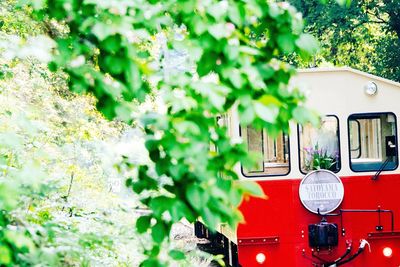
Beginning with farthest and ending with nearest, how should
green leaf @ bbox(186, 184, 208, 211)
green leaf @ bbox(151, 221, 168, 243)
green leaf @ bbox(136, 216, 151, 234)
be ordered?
green leaf @ bbox(136, 216, 151, 234)
green leaf @ bbox(151, 221, 168, 243)
green leaf @ bbox(186, 184, 208, 211)

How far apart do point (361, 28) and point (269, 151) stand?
13187 mm

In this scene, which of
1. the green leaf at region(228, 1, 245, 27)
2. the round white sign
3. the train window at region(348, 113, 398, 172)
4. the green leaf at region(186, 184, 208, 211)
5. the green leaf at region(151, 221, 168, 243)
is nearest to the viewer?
the green leaf at region(186, 184, 208, 211)

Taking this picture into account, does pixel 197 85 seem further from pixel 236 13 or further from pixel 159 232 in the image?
pixel 159 232

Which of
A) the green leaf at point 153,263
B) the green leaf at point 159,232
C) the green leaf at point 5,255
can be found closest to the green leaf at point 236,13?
the green leaf at point 159,232

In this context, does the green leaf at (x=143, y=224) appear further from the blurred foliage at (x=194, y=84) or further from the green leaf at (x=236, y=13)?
the green leaf at (x=236, y=13)

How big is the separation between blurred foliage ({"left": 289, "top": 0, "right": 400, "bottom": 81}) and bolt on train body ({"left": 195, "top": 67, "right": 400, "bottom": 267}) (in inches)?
350

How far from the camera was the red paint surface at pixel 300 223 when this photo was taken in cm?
976

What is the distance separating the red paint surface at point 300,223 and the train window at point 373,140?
0.89 feet

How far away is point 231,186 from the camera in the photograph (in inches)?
136

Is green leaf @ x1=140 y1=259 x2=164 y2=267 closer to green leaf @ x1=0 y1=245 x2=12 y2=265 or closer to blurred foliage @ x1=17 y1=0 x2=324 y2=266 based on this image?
blurred foliage @ x1=17 y1=0 x2=324 y2=266

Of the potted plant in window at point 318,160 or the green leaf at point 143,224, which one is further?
the potted plant in window at point 318,160

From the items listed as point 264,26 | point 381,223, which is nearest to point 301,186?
point 381,223

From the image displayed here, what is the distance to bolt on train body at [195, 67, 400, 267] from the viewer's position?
9.75 meters

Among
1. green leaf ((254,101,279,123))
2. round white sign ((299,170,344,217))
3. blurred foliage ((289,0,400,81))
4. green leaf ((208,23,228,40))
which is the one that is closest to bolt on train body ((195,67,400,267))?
round white sign ((299,170,344,217))
